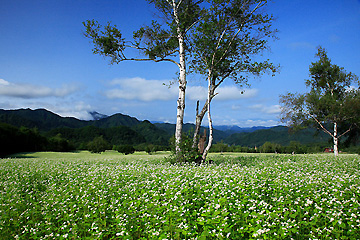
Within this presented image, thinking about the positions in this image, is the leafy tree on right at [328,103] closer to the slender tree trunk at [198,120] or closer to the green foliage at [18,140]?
the slender tree trunk at [198,120]

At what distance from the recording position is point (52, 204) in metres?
7.46

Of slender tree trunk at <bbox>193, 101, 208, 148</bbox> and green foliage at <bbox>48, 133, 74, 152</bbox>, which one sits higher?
slender tree trunk at <bbox>193, 101, 208, 148</bbox>

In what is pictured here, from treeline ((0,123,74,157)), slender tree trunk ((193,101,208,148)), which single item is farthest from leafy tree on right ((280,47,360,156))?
treeline ((0,123,74,157))

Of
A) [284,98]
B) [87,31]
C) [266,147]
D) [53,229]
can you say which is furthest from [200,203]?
[266,147]

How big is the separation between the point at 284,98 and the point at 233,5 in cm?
1921

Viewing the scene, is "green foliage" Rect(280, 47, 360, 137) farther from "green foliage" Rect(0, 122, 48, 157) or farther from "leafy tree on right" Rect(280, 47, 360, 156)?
"green foliage" Rect(0, 122, 48, 157)

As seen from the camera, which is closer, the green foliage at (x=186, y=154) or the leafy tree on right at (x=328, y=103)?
the green foliage at (x=186, y=154)

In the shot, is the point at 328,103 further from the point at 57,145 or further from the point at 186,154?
the point at 57,145

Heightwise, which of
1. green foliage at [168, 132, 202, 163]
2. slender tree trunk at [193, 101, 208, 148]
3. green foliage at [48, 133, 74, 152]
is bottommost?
green foliage at [48, 133, 74, 152]

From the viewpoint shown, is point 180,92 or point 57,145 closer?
point 180,92

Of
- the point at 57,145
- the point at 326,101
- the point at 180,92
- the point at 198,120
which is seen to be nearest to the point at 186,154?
the point at 198,120

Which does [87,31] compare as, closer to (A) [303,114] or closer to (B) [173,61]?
(B) [173,61]

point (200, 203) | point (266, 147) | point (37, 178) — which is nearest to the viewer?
point (200, 203)

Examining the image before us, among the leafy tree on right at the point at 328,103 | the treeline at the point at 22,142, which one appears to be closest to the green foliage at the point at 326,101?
the leafy tree on right at the point at 328,103
